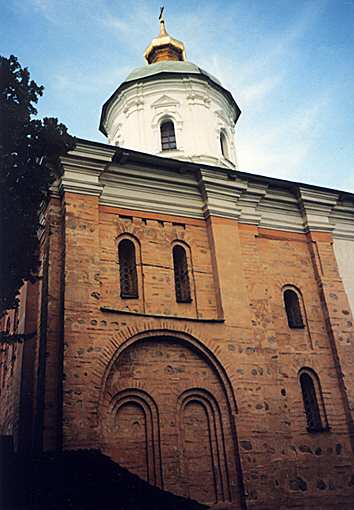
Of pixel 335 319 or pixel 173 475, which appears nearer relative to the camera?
pixel 173 475

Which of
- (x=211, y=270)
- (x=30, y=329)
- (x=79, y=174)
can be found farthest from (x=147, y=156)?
(x=30, y=329)

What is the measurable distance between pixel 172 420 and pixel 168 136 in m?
9.49

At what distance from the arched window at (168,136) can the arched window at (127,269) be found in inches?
218

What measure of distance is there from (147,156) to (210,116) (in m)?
5.66

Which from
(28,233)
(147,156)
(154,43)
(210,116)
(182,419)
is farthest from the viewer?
(154,43)

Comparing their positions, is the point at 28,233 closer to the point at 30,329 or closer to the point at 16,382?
the point at 30,329

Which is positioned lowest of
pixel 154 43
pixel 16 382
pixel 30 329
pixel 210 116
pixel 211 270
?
pixel 16 382

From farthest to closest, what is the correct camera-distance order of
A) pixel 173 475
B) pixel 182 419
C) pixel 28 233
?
pixel 182 419
pixel 173 475
pixel 28 233

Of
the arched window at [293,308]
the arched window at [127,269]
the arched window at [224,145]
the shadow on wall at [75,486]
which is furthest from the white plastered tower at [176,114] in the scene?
the shadow on wall at [75,486]

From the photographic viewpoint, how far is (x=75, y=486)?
7855mm

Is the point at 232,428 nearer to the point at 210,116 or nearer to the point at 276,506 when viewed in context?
the point at 276,506

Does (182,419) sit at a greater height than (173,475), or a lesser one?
greater

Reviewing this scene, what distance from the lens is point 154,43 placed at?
21219 millimetres

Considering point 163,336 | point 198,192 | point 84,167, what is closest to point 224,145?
point 198,192
